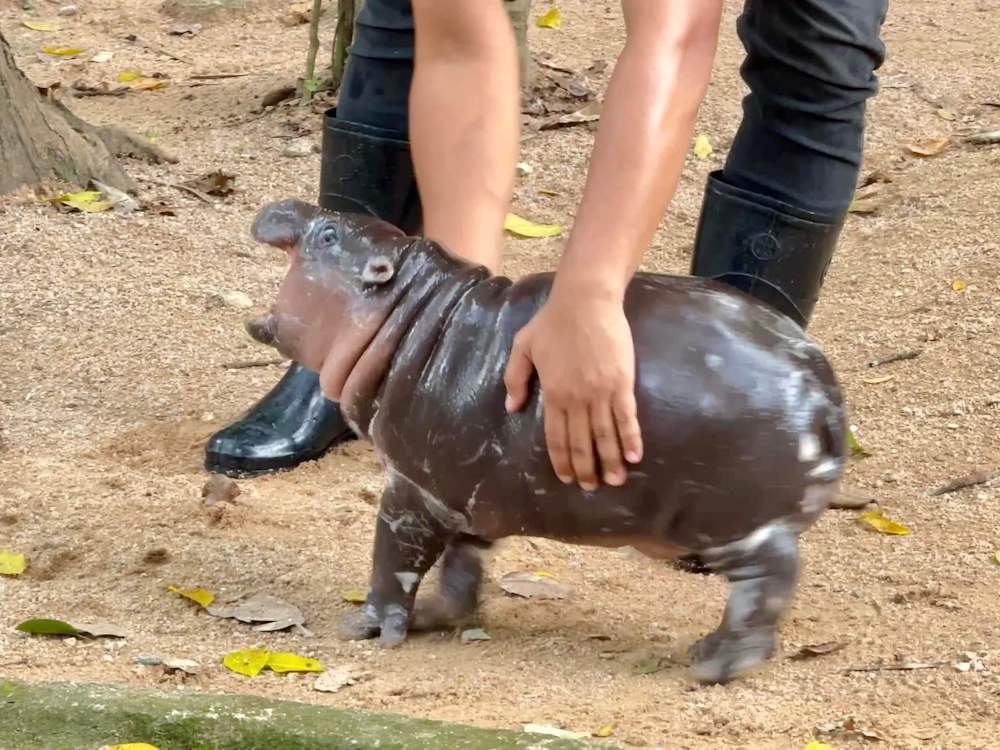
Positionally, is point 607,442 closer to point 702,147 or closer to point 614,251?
point 614,251

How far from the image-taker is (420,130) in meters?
2.35

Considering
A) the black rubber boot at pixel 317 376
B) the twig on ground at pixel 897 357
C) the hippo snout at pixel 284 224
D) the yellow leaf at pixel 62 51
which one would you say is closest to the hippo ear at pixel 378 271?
the hippo snout at pixel 284 224

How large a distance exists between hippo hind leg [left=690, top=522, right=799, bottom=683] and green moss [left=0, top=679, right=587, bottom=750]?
1.14 ft

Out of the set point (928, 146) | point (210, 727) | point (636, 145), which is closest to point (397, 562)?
point (210, 727)

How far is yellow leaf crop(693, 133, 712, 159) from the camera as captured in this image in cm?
439

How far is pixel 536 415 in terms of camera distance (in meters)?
1.81

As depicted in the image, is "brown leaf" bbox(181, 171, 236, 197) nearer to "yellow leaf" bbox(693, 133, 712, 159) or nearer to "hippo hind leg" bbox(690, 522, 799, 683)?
"yellow leaf" bbox(693, 133, 712, 159)

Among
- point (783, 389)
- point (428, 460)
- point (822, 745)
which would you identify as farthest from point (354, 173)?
point (822, 745)

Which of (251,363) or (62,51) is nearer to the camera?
(251,363)

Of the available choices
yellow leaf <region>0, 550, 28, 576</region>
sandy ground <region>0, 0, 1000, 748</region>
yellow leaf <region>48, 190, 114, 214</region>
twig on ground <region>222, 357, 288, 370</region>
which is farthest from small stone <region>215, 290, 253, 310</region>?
yellow leaf <region>0, 550, 28, 576</region>

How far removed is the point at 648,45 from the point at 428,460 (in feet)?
1.83

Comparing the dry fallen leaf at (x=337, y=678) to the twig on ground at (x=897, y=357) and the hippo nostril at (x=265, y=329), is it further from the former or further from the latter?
the twig on ground at (x=897, y=357)

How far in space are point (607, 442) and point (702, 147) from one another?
2.80 meters

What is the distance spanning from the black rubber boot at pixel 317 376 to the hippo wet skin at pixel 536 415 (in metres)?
0.78
